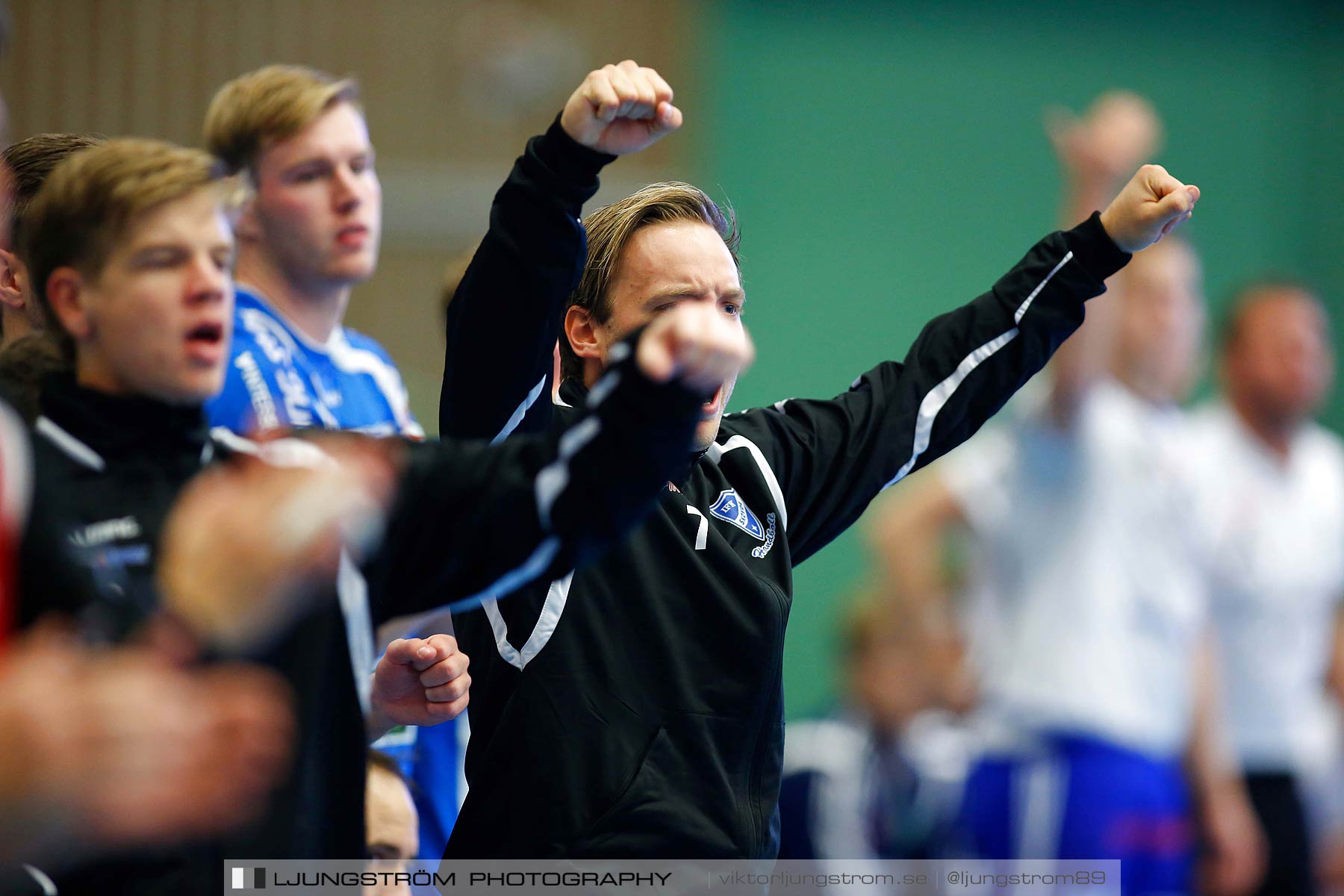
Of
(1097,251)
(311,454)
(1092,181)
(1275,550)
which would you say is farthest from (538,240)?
(1275,550)

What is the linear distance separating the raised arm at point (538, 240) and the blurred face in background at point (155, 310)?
43 centimetres

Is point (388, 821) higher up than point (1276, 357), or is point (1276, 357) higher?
point (1276, 357)

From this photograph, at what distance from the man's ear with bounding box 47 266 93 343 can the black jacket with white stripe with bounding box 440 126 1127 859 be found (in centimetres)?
55

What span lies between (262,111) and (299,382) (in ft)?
1.98

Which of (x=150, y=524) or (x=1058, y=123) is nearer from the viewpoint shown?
(x=150, y=524)

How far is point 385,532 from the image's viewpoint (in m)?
1.71

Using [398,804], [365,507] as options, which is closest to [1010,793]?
[398,804]

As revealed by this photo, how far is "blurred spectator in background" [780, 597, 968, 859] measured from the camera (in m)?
5.18

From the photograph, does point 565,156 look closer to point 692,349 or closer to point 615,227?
point 615,227

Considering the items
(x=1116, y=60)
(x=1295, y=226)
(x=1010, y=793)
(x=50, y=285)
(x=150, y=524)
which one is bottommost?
(x=1010, y=793)

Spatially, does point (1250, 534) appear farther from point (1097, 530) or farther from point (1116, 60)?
point (1116, 60)

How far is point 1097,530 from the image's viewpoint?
183 inches

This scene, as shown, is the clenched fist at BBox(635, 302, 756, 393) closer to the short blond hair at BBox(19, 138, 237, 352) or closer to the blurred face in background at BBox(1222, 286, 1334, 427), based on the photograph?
the short blond hair at BBox(19, 138, 237, 352)

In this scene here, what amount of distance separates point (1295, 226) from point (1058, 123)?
7.68 feet
